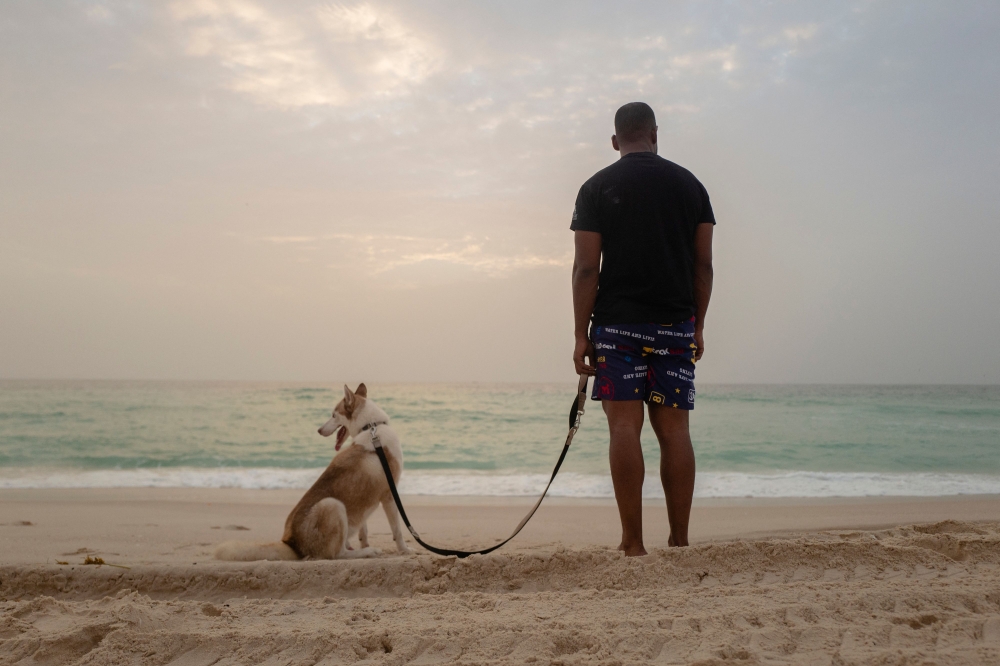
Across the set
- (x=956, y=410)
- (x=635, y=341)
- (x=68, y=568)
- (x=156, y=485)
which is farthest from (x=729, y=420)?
(x=68, y=568)

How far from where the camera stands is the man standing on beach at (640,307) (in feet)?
8.47

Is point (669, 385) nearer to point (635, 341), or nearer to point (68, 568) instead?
point (635, 341)

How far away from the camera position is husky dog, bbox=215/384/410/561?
318cm

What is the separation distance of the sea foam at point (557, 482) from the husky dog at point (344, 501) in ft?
9.97

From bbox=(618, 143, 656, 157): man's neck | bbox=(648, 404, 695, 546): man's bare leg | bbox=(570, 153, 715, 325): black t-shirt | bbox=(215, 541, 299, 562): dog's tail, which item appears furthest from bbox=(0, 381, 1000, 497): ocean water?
bbox=(618, 143, 656, 157): man's neck

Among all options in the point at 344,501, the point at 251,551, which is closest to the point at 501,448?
the point at 344,501

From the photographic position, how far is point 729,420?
49.7 feet

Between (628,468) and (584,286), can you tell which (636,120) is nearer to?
(584,286)

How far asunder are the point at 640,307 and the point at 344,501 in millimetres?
2089

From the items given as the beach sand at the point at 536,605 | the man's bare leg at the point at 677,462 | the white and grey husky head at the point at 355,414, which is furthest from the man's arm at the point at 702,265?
the white and grey husky head at the point at 355,414

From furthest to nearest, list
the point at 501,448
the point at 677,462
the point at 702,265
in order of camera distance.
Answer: the point at 501,448, the point at 702,265, the point at 677,462

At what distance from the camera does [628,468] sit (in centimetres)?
254

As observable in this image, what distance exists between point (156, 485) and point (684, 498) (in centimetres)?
683

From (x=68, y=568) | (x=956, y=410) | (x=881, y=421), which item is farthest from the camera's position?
(x=956, y=410)
